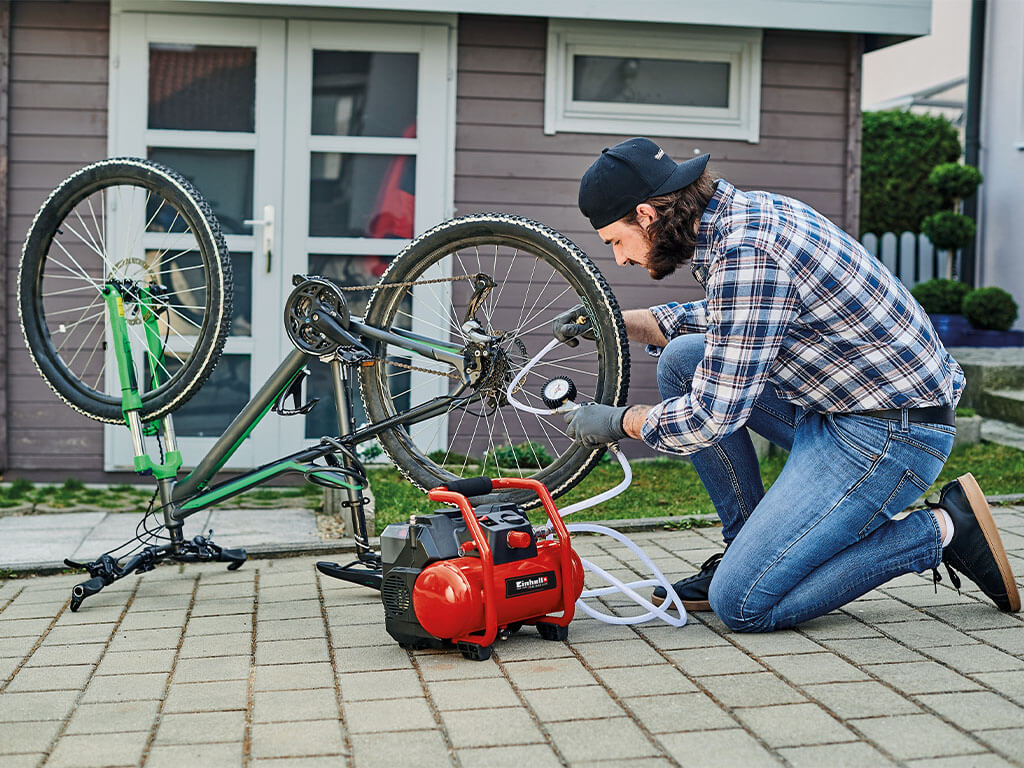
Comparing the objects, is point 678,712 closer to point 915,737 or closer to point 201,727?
point 915,737

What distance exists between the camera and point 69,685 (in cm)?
265

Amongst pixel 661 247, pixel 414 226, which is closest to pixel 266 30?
pixel 414 226

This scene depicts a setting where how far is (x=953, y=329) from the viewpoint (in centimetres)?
887

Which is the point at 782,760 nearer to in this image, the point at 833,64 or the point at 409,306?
the point at 409,306

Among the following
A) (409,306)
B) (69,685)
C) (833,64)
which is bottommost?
(69,685)

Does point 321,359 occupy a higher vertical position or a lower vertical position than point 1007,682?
higher

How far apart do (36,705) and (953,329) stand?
785cm

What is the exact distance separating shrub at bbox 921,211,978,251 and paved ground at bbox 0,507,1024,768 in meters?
6.77

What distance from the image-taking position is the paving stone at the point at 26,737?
2223 millimetres

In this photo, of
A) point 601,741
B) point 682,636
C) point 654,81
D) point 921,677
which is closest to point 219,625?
point 682,636

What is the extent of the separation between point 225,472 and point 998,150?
24.5 ft

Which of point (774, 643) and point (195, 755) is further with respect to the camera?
point (774, 643)

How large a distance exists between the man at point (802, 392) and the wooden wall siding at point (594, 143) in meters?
3.37

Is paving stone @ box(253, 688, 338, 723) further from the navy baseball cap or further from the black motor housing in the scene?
the navy baseball cap
